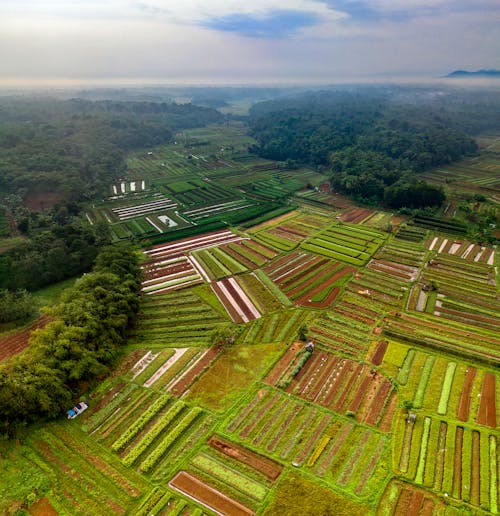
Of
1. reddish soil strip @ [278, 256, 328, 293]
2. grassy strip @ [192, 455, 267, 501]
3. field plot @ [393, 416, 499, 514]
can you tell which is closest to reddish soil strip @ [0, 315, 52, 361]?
grassy strip @ [192, 455, 267, 501]

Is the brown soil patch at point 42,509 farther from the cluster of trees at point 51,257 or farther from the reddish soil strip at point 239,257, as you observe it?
the reddish soil strip at point 239,257

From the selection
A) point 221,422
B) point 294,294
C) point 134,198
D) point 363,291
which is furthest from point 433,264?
point 134,198

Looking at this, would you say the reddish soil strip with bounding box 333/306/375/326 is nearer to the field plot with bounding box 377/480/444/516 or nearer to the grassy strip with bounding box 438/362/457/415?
the grassy strip with bounding box 438/362/457/415

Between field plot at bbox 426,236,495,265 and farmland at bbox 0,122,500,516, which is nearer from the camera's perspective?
farmland at bbox 0,122,500,516

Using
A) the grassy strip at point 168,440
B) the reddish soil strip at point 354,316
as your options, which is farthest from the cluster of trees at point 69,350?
the reddish soil strip at point 354,316

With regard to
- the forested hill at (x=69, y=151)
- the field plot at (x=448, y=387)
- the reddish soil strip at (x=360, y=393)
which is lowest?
the reddish soil strip at (x=360, y=393)

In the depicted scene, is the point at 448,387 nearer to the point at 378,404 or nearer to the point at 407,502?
the point at 378,404

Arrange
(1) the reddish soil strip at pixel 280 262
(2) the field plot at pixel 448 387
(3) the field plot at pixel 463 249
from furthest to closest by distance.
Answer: (3) the field plot at pixel 463 249
(1) the reddish soil strip at pixel 280 262
(2) the field plot at pixel 448 387
